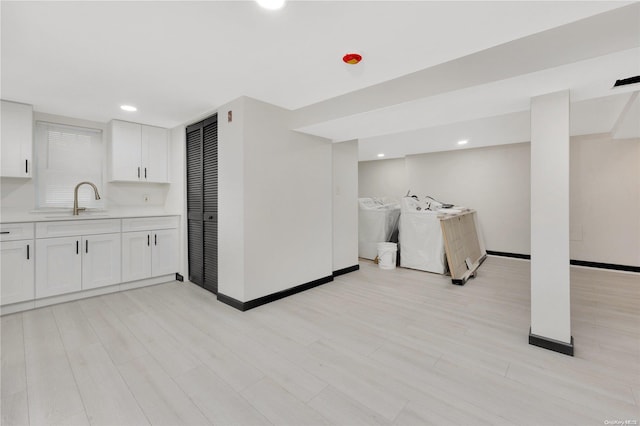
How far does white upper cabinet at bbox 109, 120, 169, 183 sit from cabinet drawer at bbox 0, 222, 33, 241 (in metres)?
1.09

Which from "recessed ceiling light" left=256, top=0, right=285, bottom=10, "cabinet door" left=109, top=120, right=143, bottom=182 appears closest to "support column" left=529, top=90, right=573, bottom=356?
"recessed ceiling light" left=256, top=0, right=285, bottom=10

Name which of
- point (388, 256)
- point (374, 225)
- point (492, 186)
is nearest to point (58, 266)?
point (388, 256)

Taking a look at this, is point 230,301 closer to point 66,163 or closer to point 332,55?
point 332,55

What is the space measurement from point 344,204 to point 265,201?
60.0 inches

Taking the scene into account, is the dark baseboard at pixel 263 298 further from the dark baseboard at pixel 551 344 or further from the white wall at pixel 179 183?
the dark baseboard at pixel 551 344

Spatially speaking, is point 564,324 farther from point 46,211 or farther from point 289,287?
point 46,211

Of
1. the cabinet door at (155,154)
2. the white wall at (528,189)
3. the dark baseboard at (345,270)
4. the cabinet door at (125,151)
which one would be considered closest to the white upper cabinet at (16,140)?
the cabinet door at (125,151)

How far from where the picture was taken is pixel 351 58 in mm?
2049

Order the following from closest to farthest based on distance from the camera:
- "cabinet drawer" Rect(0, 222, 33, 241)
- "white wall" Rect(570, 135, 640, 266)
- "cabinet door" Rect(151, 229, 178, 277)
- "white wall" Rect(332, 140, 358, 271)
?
"cabinet drawer" Rect(0, 222, 33, 241) < "cabinet door" Rect(151, 229, 178, 277) < "white wall" Rect(332, 140, 358, 271) < "white wall" Rect(570, 135, 640, 266)

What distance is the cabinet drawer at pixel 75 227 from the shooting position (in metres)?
2.90

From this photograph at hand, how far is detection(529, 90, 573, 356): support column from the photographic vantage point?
1994 millimetres

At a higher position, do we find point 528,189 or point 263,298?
point 528,189

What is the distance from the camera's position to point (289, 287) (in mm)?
3297

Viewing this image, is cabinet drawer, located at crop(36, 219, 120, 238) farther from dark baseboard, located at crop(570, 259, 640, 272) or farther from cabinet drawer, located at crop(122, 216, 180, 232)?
dark baseboard, located at crop(570, 259, 640, 272)
